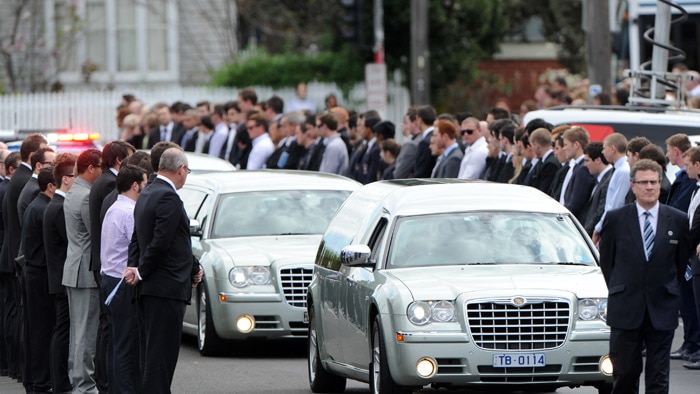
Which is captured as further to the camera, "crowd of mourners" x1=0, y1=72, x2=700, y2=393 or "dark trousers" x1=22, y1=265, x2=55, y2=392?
"dark trousers" x1=22, y1=265, x2=55, y2=392

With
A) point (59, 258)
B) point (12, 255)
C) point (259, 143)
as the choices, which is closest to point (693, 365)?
point (59, 258)

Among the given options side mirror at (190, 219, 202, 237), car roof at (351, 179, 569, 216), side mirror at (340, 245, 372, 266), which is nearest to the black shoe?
car roof at (351, 179, 569, 216)

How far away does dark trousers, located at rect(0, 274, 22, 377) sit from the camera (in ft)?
45.5

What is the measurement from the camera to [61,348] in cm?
1212

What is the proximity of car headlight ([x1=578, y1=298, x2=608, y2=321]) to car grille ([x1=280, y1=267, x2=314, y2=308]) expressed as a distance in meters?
4.16

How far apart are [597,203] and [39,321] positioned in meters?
5.35

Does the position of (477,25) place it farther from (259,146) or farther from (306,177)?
(306,177)

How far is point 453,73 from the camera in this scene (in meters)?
36.4

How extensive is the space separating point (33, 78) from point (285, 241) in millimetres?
27839

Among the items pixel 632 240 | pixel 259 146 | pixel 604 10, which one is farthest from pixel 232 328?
pixel 604 10

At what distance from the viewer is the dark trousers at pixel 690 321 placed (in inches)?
551

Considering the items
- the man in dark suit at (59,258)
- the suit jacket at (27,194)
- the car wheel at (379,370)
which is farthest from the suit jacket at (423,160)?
the car wheel at (379,370)

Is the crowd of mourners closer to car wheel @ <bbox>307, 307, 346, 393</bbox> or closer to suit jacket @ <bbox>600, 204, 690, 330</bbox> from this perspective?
suit jacket @ <bbox>600, 204, 690, 330</bbox>

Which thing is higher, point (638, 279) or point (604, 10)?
point (604, 10)
